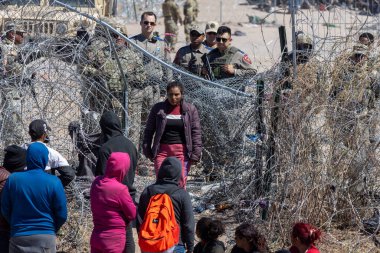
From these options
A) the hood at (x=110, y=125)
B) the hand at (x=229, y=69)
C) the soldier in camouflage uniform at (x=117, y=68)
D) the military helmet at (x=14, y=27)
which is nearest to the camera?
the hood at (x=110, y=125)

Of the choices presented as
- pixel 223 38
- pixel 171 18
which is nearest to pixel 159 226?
pixel 223 38

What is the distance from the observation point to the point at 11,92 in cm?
845

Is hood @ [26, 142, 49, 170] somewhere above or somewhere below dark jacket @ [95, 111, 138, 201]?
above

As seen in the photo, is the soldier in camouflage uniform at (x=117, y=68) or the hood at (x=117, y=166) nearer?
the hood at (x=117, y=166)

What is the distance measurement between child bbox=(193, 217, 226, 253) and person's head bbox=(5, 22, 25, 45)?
3762mm

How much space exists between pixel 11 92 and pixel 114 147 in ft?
5.73

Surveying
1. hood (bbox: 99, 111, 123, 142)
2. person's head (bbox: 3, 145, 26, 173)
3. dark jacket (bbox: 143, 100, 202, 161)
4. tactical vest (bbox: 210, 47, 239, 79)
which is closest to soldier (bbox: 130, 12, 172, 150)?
tactical vest (bbox: 210, 47, 239, 79)

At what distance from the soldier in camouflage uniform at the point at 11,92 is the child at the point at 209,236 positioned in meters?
2.93

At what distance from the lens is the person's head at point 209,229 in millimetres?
6070

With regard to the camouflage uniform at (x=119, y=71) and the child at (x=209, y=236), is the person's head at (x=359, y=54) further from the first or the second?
the child at (x=209, y=236)

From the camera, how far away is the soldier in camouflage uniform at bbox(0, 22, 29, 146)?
8406 millimetres

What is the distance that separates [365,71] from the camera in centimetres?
836

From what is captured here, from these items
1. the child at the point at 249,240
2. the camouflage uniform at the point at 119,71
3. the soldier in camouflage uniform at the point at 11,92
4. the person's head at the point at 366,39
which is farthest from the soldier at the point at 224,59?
the child at the point at 249,240

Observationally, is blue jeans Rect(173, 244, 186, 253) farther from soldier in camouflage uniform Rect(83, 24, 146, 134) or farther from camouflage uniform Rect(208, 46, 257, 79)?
camouflage uniform Rect(208, 46, 257, 79)
